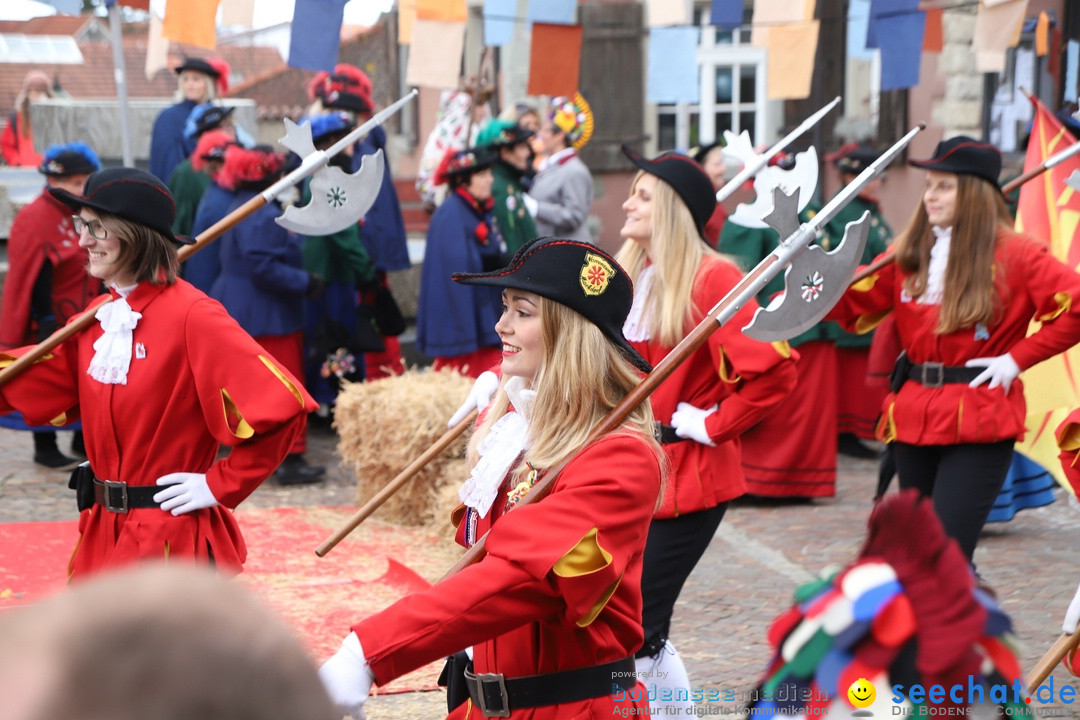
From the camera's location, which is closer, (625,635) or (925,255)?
(625,635)

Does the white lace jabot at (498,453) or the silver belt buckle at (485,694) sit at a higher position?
the white lace jabot at (498,453)

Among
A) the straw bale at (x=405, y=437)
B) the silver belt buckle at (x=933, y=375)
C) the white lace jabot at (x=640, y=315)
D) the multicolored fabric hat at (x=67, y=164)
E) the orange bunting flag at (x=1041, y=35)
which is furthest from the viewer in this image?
the orange bunting flag at (x=1041, y=35)

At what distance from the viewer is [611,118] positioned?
15641 millimetres

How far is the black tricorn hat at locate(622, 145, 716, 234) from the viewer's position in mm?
4402

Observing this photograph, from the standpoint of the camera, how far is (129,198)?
3668 mm

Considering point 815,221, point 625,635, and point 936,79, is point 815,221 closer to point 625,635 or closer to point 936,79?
point 625,635

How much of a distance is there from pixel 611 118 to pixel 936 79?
3764 mm

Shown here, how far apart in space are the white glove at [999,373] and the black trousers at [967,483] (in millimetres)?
230

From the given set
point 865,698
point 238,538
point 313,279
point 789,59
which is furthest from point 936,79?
point 865,698

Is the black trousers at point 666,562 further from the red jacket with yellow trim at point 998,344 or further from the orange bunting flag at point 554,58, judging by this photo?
the orange bunting flag at point 554,58

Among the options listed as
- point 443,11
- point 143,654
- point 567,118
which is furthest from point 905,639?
point 567,118

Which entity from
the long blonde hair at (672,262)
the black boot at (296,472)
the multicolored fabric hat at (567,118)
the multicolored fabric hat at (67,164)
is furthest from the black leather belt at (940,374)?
the multicolored fabric hat at (567,118)

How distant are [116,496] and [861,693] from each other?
2.51 meters

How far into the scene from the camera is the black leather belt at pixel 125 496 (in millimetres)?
3617
